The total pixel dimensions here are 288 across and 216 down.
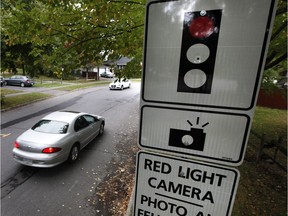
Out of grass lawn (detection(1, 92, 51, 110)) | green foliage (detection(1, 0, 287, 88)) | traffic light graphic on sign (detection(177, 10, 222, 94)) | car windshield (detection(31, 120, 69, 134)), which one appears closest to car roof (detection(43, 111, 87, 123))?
car windshield (detection(31, 120, 69, 134))

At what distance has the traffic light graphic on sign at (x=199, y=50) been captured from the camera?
102 centimetres

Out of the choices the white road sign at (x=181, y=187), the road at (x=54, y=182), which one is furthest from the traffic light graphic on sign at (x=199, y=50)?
the road at (x=54, y=182)

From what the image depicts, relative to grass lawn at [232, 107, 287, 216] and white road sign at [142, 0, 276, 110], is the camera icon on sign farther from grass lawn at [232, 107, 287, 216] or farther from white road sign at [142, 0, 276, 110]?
grass lawn at [232, 107, 287, 216]

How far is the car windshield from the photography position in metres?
5.66

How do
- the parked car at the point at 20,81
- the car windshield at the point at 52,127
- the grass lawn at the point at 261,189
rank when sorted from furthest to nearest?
the parked car at the point at 20,81 → the car windshield at the point at 52,127 → the grass lawn at the point at 261,189

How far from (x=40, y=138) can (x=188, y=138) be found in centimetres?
530

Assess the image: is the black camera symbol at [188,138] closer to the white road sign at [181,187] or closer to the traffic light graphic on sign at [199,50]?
the white road sign at [181,187]

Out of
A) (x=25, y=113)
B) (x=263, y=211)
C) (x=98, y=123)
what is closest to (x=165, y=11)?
(x=263, y=211)

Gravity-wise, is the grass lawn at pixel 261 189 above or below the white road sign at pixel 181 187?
below

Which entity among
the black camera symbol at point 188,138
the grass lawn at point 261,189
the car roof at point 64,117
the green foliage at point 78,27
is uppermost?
the green foliage at point 78,27

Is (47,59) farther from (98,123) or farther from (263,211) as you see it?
(263,211)

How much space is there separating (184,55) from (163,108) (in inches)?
13.5

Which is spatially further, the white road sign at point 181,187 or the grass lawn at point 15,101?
the grass lawn at point 15,101

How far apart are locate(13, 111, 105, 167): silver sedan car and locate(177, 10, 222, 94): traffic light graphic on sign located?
5.09m
